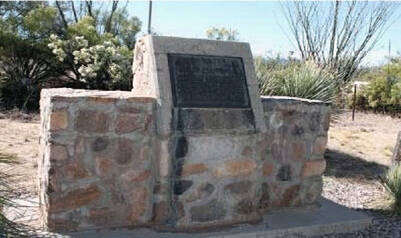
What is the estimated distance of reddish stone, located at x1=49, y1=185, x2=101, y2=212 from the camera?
12.4 feet

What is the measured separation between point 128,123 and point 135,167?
1.23 feet

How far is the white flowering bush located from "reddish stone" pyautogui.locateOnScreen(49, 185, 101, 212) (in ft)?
25.1

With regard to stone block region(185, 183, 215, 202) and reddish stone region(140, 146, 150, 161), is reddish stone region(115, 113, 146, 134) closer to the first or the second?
reddish stone region(140, 146, 150, 161)

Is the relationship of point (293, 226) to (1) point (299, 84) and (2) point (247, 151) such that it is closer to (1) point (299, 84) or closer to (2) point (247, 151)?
(2) point (247, 151)

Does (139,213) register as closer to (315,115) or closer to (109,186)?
(109,186)

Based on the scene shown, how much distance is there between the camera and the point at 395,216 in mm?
5266

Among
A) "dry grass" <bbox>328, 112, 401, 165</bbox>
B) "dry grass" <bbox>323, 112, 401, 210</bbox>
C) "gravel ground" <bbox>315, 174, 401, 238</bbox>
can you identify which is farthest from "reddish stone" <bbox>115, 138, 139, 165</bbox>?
"dry grass" <bbox>328, 112, 401, 165</bbox>

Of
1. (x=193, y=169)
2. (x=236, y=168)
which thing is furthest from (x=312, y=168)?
(x=193, y=169)

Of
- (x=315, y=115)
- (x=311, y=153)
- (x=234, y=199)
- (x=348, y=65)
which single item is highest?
(x=348, y=65)

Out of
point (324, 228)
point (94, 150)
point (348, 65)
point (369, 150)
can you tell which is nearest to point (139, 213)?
point (94, 150)

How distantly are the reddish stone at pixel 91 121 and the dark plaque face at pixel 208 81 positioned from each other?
60cm

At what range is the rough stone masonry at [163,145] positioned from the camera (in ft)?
12.4

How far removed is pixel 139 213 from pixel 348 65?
1519cm

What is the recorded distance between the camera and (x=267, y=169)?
15.4 feet
